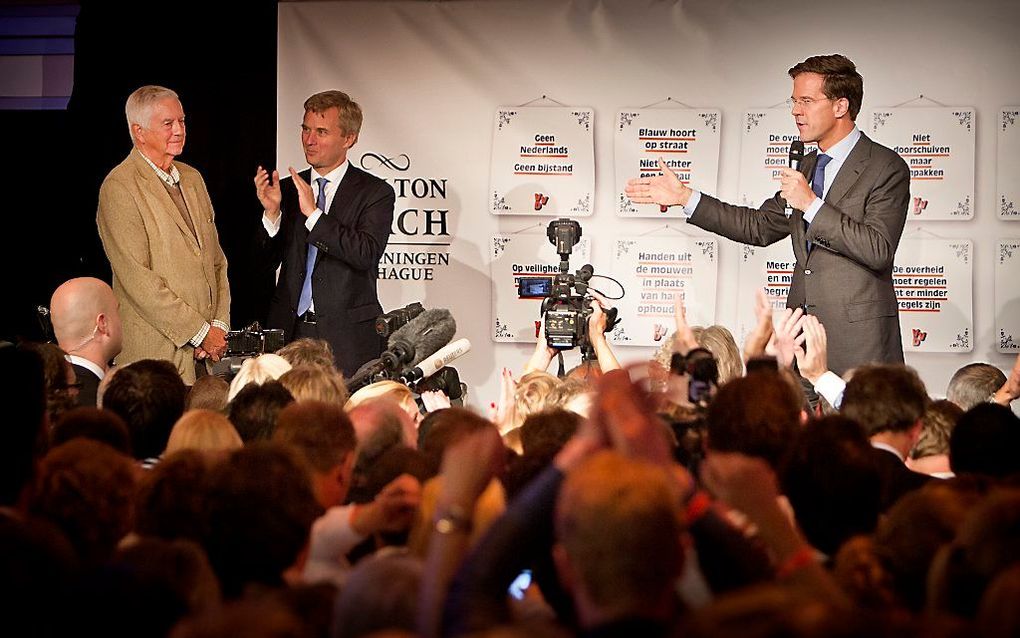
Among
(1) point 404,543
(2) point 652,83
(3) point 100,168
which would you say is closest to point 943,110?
(2) point 652,83

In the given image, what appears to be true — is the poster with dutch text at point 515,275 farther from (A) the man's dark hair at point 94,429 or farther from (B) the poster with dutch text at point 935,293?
(A) the man's dark hair at point 94,429

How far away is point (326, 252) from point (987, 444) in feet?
12.8

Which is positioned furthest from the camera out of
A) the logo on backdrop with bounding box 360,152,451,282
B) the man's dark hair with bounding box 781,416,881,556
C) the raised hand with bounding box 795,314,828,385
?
the logo on backdrop with bounding box 360,152,451,282

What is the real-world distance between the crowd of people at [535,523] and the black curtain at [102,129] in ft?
13.0

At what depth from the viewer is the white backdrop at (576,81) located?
6.36 meters

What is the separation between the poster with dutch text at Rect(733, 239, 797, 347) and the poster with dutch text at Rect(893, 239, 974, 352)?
1.78ft

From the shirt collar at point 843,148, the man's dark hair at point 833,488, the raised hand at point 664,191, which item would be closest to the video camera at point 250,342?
the raised hand at point 664,191

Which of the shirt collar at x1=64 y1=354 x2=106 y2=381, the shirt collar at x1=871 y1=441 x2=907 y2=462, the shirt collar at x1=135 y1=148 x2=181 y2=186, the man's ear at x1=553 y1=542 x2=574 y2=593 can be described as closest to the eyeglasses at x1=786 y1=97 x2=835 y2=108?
the shirt collar at x1=871 y1=441 x2=907 y2=462

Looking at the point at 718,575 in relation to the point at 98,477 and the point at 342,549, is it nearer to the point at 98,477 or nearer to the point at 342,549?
the point at 342,549

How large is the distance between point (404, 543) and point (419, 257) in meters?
4.47

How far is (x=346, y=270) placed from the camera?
6.18 m

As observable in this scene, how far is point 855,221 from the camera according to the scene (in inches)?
204

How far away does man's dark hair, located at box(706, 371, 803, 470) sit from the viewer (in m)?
2.55

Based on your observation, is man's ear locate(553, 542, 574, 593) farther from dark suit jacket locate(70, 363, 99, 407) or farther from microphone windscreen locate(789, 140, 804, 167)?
microphone windscreen locate(789, 140, 804, 167)
